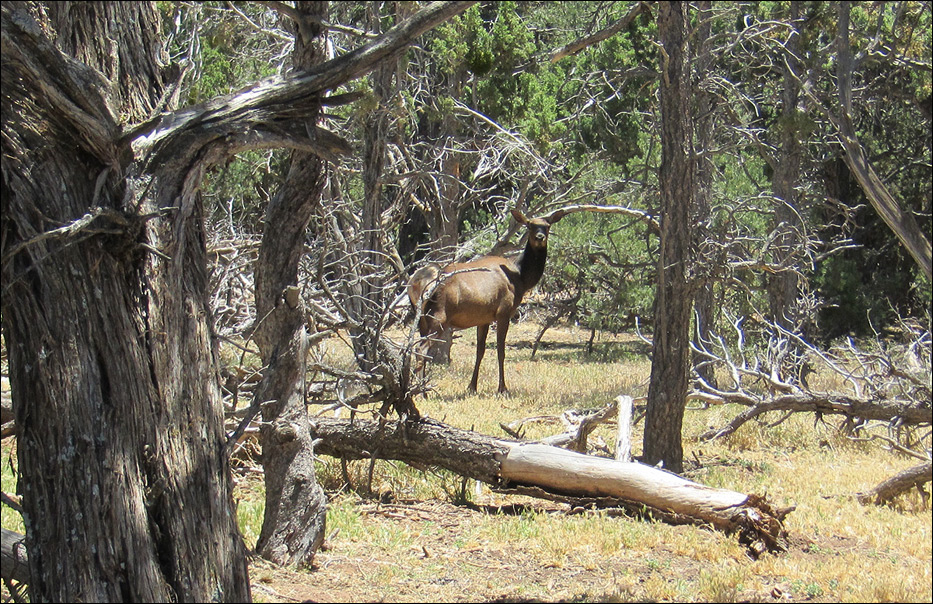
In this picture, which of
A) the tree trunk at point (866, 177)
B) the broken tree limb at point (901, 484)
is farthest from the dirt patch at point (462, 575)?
the tree trunk at point (866, 177)

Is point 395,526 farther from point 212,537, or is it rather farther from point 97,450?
point 97,450

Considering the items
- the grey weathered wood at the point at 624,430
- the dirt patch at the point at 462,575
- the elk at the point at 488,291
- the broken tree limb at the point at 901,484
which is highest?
the elk at the point at 488,291

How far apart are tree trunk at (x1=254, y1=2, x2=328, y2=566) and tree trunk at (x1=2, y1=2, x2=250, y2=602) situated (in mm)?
1403

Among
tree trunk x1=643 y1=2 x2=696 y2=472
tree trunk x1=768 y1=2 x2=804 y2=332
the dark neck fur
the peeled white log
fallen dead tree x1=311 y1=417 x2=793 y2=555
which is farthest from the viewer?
the dark neck fur

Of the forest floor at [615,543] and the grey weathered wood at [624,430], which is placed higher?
the grey weathered wood at [624,430]

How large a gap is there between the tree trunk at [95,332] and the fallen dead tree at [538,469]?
10.9 ft

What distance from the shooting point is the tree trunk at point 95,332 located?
3660mm

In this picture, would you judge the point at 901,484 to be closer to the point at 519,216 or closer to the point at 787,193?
the point at 519,216

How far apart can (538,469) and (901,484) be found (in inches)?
112

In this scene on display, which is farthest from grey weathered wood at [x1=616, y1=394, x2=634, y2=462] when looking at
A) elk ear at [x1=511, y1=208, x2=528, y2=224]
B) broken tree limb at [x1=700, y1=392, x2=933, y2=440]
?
elk ear at [x1=511, y1=208, x2=528, y2=224]

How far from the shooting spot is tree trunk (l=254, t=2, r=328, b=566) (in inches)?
212

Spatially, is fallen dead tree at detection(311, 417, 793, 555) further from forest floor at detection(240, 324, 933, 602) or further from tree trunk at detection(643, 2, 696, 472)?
tree trunk at detection(643, 2, 696, 472)

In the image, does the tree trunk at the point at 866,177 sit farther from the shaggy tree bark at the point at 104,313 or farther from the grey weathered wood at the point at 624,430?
the shaggy tree bark at the point at 104,313

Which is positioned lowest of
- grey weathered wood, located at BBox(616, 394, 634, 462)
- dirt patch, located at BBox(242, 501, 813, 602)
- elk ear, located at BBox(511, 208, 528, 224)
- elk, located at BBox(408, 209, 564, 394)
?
dirt patch, located at BBox(242, 501, 813, 602)
